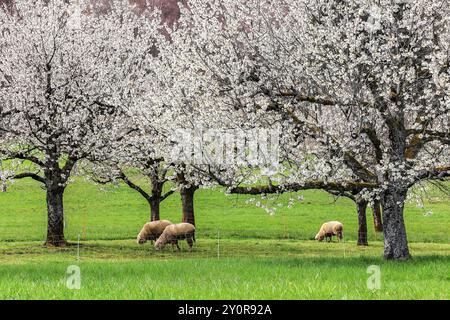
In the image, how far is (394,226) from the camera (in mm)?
19156

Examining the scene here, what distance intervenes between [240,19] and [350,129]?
17.7ft

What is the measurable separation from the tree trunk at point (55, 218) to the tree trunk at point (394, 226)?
16427 mm

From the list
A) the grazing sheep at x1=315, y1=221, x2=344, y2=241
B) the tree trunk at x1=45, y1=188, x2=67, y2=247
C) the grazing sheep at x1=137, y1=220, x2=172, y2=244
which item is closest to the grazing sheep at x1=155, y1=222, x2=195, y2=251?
the grazing sheep at x1=137, y1=220, x2=172, y2=244

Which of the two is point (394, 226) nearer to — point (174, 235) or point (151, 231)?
point (174, 235)

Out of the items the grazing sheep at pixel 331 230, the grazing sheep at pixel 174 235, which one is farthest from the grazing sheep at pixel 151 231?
the grazing sheep at pixel 331 230

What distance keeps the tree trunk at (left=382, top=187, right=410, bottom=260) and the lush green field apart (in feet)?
2.16

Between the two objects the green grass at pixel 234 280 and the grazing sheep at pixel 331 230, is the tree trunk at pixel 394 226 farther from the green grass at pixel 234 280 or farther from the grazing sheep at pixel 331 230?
the grazing sheep at pixel 331 230

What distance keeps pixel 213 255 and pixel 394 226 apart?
936 centimetres

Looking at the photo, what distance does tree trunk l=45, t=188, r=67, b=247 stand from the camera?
2889 cm

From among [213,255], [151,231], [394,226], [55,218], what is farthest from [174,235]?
[394,226]

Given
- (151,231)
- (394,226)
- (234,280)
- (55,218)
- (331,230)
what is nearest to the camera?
(234,280)

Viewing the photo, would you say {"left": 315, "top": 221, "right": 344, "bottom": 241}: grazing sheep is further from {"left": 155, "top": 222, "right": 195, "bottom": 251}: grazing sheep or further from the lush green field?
{"left": 155, "top": 222, "right": 195, "bottom": 251}: grazing sheep
